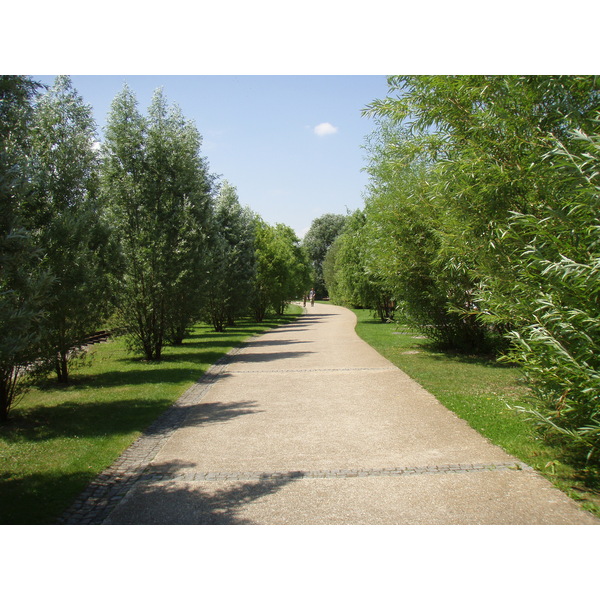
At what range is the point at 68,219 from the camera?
9.20 metres

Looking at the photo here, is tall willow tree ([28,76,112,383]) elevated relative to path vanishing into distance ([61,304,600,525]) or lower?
elevated

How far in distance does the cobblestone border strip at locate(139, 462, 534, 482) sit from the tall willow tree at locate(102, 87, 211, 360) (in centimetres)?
953

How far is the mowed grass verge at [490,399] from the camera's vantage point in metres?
4.96

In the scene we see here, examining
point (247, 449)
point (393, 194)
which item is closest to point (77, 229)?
point (247, 449)

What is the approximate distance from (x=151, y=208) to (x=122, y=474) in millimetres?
10346

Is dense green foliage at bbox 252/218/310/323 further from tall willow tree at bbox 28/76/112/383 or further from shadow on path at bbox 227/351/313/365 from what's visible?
tall willow tree at bbox 28/76/112/383

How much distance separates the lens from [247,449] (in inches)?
245

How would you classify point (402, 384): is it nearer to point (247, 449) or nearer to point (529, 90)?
point (247, 449)

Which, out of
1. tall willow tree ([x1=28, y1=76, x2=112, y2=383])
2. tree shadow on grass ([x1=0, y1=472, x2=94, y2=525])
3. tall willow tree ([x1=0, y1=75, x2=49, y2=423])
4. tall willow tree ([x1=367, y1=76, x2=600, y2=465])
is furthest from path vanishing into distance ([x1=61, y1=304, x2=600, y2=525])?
tall willow tree ([x1=28, y1=76, x2=112, y2=383])

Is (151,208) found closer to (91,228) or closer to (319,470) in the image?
(91,228)

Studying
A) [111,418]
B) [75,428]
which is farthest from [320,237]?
[75,428]

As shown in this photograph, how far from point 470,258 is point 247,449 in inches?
173

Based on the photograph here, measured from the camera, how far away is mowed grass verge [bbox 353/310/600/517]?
4.96 m

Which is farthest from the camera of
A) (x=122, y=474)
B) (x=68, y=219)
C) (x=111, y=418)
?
(x=68, y=219)
